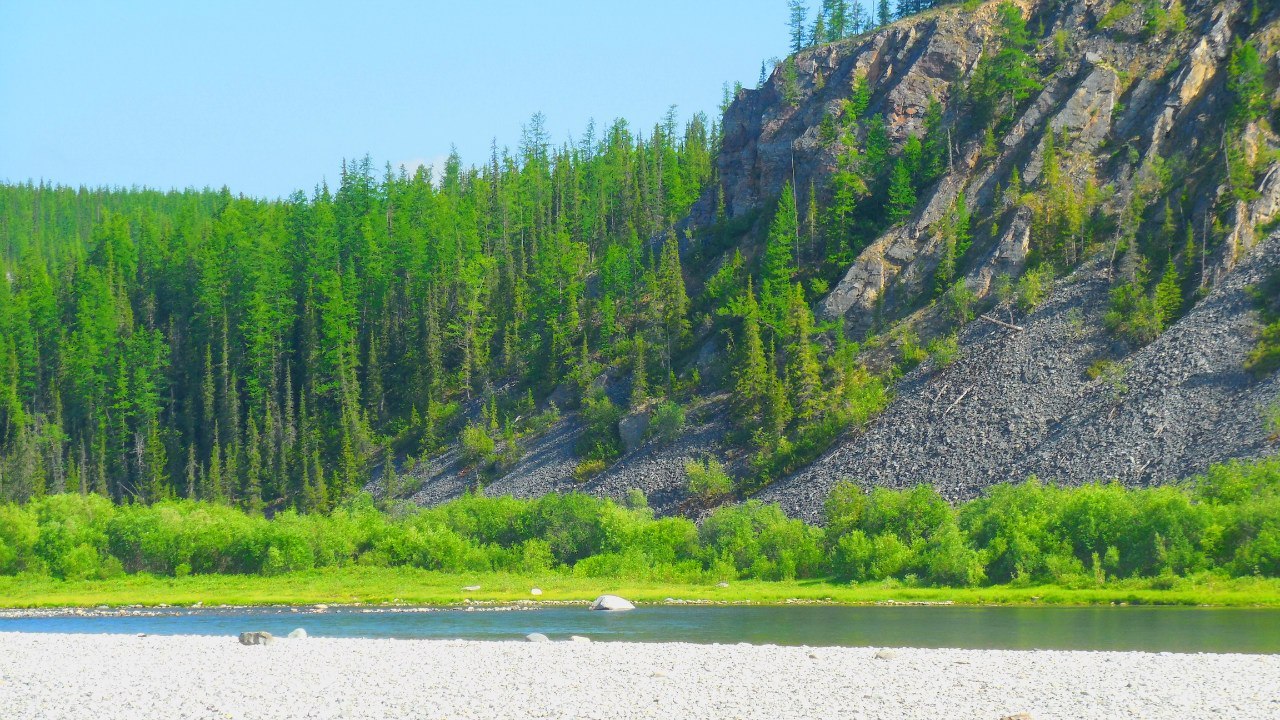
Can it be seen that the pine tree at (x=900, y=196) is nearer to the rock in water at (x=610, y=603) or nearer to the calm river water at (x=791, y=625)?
the calm river water at (x=791, y=625)

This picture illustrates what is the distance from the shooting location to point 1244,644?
3566cm

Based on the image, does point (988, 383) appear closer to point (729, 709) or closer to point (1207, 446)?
point (1207, 446)

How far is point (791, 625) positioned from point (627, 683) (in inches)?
692

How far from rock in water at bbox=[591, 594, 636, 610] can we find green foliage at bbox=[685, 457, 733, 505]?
22.0 m

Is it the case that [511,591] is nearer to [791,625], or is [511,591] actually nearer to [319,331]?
[791,625]

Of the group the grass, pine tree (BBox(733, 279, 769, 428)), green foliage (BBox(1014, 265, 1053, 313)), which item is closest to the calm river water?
the grass

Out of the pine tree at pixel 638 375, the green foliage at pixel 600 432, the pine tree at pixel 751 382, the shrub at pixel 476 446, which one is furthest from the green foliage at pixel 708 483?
the shrub at pixel 476 446

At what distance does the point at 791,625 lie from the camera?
148 ft

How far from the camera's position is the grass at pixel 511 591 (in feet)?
162

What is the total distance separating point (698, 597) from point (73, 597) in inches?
1353

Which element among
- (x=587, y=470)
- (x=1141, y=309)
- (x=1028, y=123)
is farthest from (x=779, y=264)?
(x=1141, y=309)

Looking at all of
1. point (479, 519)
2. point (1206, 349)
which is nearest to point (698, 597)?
point (479, 519)

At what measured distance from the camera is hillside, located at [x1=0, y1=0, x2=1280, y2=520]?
71.6 meters

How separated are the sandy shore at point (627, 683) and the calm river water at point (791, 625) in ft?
14.3
